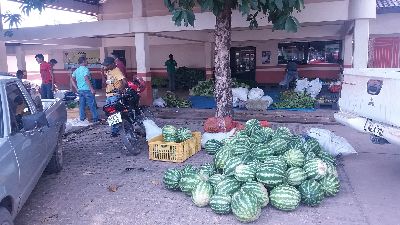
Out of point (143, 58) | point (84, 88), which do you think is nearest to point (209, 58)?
point (143, 58)

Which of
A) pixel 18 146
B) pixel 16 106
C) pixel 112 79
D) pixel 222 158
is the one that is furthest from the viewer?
pixel 112 79

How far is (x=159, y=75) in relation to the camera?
67.8ft

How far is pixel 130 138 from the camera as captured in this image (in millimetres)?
6793

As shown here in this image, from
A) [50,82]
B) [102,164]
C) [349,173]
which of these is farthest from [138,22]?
[349,173]

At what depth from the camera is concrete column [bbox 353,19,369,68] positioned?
8945 millimetres

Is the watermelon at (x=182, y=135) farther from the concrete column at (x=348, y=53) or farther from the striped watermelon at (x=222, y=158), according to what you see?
the concrete column at (x=348, y=53)

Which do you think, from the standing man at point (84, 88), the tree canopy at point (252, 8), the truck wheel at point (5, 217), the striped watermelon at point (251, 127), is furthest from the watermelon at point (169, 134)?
the standing man at point (84, 88)

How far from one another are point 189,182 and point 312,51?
1511cm

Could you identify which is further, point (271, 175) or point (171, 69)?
point (171, 69)

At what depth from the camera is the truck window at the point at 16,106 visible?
3.65 m

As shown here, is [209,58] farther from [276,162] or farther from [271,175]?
[271,175]

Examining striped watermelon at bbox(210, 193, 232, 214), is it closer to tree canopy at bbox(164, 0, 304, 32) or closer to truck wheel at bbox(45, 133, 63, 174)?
truck wheel at bbox(45, 133, 63, 174)

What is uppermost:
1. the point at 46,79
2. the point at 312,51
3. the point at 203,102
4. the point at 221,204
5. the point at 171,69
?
the point at 312,51

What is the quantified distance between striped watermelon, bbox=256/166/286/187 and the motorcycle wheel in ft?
9.84
